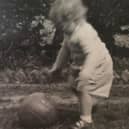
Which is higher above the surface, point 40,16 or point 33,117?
point 40,16

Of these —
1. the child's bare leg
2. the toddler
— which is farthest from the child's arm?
the child's bare leg

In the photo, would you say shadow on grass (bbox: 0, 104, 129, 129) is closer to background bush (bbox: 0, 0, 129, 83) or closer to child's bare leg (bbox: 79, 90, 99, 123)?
child's bare leg (bbox: 79, 90, 99, 123)

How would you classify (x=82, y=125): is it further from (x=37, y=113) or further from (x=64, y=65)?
(x=64, y=65)

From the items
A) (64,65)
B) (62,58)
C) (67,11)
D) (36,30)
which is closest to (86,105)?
(62,58)

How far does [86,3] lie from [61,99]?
5.60ft

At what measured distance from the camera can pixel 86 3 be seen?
27.2 feet

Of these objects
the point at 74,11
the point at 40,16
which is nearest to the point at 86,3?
the point at 40,16

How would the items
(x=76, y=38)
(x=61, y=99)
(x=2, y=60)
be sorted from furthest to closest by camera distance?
(x=2, y=60) < (x=61, y=99) < (x=76, y=38)

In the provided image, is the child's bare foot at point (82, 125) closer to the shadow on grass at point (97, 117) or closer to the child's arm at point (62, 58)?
the shadow on grass at point (97, 117)

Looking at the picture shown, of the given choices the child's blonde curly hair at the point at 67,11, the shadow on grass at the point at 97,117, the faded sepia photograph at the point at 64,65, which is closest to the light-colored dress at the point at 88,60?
the faded sepia photograph at the point at 64,65

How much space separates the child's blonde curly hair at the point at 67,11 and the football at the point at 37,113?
90 centimetres

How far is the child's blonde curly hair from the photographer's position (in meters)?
6.34

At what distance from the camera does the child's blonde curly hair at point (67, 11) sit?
20.8ft

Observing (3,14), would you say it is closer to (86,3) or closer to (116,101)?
(86,3)
